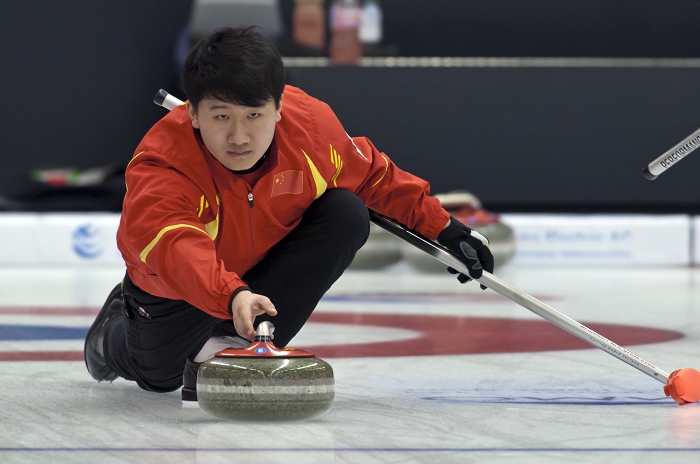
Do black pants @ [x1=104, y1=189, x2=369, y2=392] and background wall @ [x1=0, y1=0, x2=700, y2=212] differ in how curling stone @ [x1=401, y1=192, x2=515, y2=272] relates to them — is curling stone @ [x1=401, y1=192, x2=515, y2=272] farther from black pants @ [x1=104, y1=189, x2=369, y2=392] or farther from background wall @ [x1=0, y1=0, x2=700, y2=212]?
black pants @ [x1=104, y1=189, x2=369, y2=392]

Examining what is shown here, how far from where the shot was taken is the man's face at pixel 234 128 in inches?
58.5

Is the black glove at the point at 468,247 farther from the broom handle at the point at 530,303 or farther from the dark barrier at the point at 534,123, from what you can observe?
the dark barrier at the point at 534,123

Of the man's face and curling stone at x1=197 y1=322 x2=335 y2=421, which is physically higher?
the man's face

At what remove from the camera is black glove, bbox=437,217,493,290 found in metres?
1.76

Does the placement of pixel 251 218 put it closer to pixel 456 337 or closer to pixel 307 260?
pixel 307 260

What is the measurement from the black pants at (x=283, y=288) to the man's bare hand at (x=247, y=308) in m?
0.27

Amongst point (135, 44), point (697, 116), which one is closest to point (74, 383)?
point (697, 116)

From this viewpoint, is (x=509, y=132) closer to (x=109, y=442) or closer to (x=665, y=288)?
(x=665, y=288)

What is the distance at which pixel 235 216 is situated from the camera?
1597mm

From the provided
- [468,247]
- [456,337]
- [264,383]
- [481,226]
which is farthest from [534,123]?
[264,383]

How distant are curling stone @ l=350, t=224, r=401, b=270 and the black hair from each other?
2997 mm

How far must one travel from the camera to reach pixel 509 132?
16.7 ft

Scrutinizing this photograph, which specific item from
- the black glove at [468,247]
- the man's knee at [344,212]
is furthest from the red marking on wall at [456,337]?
the man's knee at [344,212]

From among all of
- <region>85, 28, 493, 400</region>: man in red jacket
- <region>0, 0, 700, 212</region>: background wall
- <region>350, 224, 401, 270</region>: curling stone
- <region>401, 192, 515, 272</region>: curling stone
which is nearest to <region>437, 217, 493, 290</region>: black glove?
<region>85, 28, 493, 400</region>: man in red jacket
